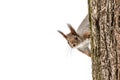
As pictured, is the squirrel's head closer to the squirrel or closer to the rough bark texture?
the squirrel

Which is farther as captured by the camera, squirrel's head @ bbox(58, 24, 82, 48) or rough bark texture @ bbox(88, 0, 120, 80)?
squirrel's head @ bbox(58, 24, 82, 48)

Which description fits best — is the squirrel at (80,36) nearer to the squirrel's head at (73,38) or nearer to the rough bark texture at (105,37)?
the squirrel's head at (73,38)

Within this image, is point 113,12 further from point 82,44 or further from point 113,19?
point 82,44

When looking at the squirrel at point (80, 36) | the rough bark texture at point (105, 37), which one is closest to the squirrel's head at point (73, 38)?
the squirrel at point (80, 36)

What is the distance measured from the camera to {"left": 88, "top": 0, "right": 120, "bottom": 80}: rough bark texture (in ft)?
3.27

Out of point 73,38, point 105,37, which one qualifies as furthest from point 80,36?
point 105,37

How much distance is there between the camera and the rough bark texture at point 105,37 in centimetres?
100

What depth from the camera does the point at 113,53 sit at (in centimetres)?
104

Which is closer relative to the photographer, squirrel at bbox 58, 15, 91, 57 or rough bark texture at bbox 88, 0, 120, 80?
rough bark texture at bbox 88, 0, 120, 80

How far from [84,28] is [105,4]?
341 mm

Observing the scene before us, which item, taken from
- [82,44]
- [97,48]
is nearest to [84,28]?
[82,44]

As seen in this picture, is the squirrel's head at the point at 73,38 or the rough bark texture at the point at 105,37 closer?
the rough bark texture at the point at 105,37

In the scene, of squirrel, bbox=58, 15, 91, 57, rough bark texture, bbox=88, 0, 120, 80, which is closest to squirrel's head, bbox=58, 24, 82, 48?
squirrel, bbox=58, 15, 91, 57

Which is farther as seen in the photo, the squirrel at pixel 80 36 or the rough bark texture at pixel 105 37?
the squirrel at pixel 80 36
